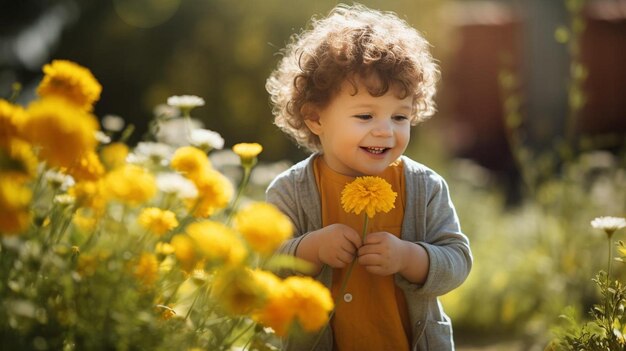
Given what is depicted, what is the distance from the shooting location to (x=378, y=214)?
247cm

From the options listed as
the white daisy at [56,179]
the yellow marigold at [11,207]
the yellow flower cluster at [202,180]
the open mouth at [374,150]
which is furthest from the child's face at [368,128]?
the yellow marigold at [11,207]

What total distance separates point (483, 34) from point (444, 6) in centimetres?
363

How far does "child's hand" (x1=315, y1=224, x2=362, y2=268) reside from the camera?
2166mm

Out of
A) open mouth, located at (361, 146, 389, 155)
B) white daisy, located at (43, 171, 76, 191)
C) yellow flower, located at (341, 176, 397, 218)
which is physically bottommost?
white daisy, located at (43, 171, 76, 191)

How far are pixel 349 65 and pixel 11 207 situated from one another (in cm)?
131

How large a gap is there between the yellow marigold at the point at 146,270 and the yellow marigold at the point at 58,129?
0.42 metres

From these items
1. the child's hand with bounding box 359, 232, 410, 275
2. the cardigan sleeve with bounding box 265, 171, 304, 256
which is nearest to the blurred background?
the child's hand with bounding box 359, 232, 410, 275

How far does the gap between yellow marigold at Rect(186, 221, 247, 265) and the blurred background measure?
1.12 m

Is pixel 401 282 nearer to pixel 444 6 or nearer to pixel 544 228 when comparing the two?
pixel 544 228

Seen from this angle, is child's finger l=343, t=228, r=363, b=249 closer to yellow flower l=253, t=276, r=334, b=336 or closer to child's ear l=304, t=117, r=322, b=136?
child's ear l=304, t=117, r=322, b=136

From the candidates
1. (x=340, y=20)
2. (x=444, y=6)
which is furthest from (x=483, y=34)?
(x=340, y=20)

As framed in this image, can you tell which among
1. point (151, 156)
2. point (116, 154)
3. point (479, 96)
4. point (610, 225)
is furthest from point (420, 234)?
point (479, 96)

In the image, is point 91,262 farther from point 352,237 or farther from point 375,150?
point 375,150

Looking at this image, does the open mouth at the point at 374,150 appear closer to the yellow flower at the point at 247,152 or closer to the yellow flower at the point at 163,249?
the yellow flower at the point at 247,152
